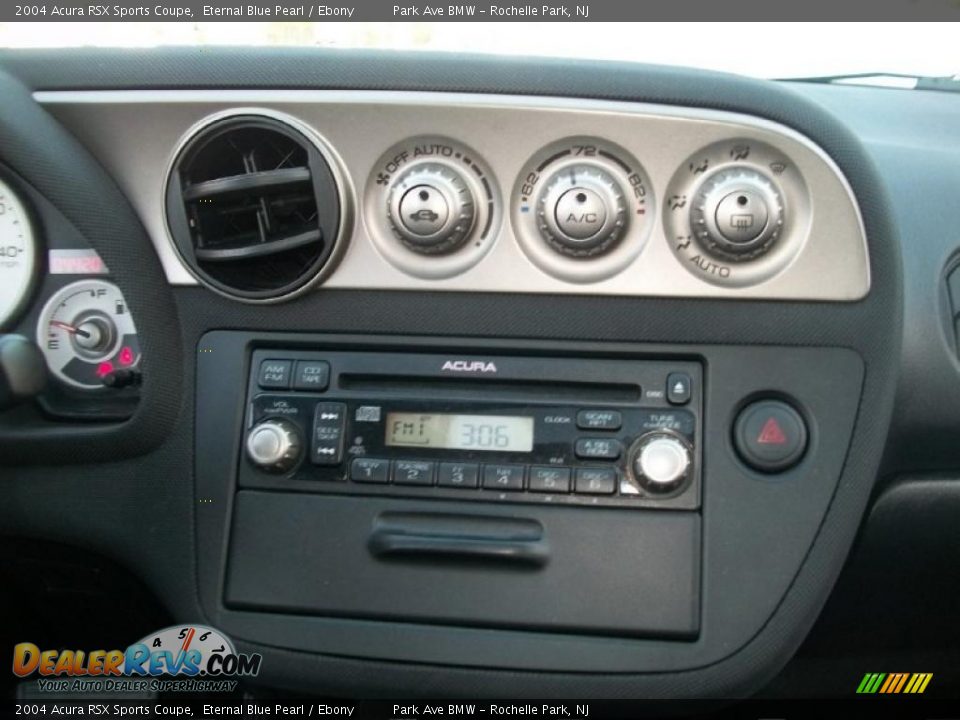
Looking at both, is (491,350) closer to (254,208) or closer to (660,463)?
(660,463)

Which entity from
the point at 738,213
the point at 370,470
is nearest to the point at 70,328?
the point at 370,470

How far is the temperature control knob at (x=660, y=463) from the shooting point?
1389mm

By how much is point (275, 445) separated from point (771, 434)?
86 cm

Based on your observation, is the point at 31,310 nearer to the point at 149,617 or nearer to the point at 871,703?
the point at 149,617

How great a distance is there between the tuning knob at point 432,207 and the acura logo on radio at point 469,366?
0.21m

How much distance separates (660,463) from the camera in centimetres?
139

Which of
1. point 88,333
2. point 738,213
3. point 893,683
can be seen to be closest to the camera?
point 738,213

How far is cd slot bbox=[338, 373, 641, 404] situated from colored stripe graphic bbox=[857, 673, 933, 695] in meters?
1.06

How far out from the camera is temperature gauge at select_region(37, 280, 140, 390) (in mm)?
1610

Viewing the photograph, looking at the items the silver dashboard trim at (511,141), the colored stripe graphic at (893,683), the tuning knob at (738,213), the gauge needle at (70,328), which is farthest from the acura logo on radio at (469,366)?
the colored stripe graphic at (893,683)

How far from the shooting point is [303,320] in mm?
1488

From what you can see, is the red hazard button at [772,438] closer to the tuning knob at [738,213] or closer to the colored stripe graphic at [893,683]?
the tuning knob at [738,213]
